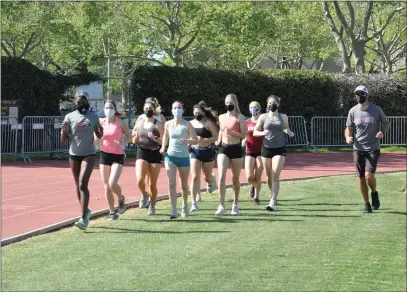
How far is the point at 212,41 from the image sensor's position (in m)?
35.4

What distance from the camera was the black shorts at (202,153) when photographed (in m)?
13.6

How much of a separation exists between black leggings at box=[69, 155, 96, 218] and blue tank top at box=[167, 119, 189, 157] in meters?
1.39

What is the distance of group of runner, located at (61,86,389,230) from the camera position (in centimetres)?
1164

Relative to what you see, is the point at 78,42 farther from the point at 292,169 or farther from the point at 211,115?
the point at 211,115

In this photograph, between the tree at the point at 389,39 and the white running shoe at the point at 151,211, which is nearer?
the white running shoe at the point at 151,211

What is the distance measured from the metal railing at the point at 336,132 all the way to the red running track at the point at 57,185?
2.50 m

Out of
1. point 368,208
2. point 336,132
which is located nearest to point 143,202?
point 368,208

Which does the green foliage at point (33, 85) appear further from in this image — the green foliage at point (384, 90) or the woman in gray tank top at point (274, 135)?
the woman in gray tank top at point (274, 135)

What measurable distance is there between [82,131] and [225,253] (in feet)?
10.7

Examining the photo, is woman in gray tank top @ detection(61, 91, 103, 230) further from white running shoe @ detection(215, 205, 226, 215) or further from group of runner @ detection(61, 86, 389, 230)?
white running shoe @ detection(215, 205, 226, 215)

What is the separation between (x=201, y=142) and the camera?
13.2m

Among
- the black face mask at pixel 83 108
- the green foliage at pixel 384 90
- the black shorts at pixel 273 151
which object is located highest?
the green foliage at pixel 384 90

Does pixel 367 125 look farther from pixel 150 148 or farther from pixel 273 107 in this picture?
pixel 150 148

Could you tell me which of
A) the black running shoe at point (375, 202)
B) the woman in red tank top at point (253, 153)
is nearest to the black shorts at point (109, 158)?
the woman in red tank top at point (253, 153)
